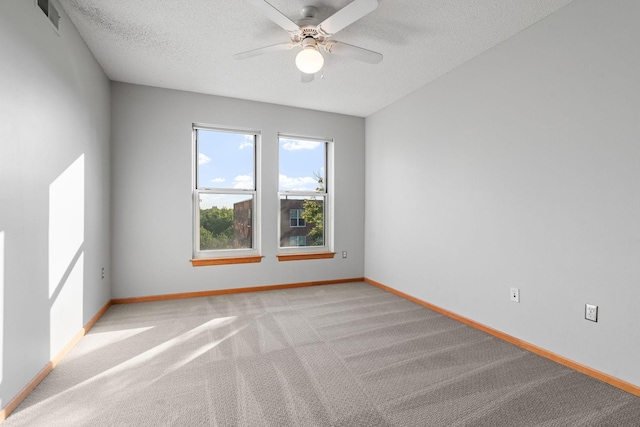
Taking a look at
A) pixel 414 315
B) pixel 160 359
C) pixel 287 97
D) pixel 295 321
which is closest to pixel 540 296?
pixel 414 315

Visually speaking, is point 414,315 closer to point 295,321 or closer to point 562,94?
point 295,321

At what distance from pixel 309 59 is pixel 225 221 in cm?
259

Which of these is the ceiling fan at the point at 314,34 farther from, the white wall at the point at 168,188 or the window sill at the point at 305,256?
the window sill at the point at 305,256

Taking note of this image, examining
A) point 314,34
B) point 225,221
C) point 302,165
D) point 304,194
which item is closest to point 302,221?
point 304,194

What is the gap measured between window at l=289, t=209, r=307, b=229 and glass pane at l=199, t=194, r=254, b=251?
0.59 meters

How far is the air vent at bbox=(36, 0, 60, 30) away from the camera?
6.66ft

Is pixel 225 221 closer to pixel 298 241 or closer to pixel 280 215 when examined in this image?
pixel 280 215

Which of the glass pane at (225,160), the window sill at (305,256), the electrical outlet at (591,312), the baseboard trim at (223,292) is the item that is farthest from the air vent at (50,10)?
the electrical outlet at (591,312)

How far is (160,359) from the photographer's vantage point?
2.35 m

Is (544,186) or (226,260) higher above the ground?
(544,186)

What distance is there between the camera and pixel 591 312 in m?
2.15

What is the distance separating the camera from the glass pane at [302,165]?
460cm

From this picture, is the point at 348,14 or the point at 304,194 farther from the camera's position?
the point at 304,194

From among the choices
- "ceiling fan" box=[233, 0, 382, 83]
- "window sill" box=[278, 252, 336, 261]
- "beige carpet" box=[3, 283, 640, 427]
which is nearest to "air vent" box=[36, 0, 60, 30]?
"ceiling fan" box=[233, 0, 382, 83]
